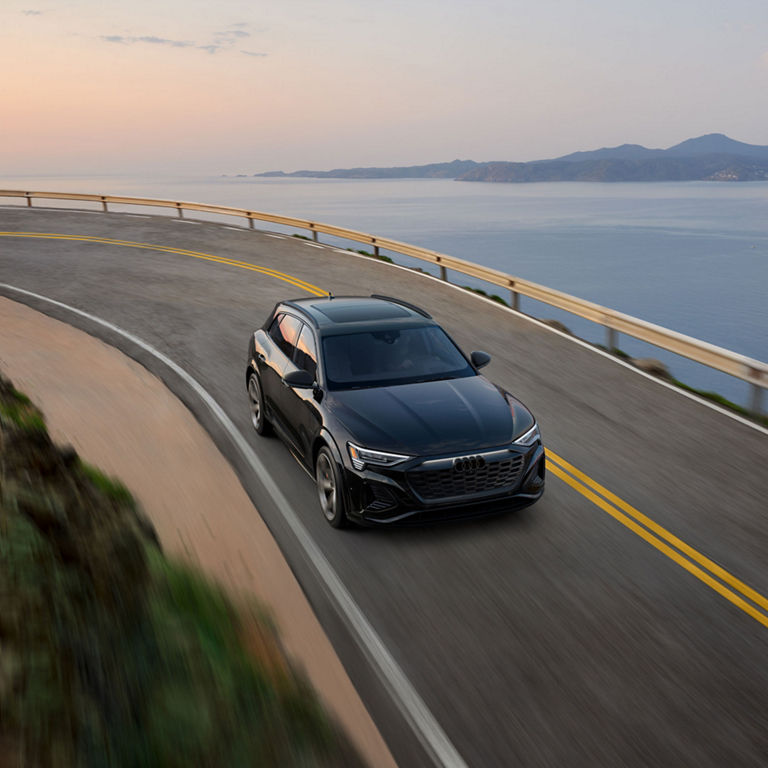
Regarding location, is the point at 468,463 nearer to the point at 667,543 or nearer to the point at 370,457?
the point at 370,457

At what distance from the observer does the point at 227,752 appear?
3.65 meters

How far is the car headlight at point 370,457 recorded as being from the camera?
21.3 ft

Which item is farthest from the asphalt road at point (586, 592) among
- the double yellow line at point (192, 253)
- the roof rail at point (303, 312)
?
the double yellow line at point (192, 253)

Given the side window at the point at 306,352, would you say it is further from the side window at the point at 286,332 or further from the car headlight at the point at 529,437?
the car headlight at the point at 529,437

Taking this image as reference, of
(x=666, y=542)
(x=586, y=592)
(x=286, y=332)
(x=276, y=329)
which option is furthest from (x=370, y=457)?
→ (x=276, y=329)

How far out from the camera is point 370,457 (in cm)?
660

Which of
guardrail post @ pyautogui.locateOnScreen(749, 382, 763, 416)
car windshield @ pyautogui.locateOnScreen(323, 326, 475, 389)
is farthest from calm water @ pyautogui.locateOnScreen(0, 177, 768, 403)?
car windshield @ pyautogui.locateOnScreen(323, 326, 475, 389)

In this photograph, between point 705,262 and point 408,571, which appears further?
point 705,262

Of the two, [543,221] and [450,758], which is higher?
[450,758]

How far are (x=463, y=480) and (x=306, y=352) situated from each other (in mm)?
2587

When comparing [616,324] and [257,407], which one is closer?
[257,407]

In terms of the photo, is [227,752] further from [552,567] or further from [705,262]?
[705,262]

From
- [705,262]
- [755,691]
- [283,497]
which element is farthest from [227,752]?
[705,262]

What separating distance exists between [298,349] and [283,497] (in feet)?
5.58
